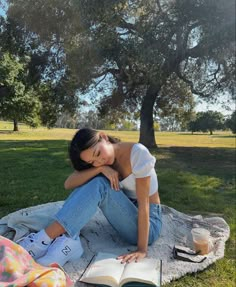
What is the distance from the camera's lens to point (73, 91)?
14.5m

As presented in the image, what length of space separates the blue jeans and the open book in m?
0.29

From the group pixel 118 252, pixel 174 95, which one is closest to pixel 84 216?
pixel 118 252

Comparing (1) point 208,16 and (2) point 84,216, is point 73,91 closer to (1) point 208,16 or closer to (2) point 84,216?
(1) point 208,16

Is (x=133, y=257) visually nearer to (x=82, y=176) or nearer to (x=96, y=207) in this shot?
(x=96, y=207)

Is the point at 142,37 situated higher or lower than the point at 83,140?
higher

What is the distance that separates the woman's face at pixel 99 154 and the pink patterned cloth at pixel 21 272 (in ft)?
2.64

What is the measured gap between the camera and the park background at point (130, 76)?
5.84 meters

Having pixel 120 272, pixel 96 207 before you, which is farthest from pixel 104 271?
pixel 96 207

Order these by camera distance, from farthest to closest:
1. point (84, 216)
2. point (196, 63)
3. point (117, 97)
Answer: point (117, 97) < point (196, 63) < point (84, 216)

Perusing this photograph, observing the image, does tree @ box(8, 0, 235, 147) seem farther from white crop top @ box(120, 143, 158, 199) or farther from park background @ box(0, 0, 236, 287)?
white crop top @ box(120, 143, 158, 199)

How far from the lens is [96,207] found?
8.57 ft

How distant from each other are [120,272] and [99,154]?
841 millimetres

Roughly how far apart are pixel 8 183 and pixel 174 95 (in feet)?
39.4

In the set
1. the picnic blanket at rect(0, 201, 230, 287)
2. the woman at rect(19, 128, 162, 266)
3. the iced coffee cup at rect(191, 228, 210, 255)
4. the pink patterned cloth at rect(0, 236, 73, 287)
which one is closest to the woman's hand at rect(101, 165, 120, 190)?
the woman at rect(19, 128, 162, 266)
